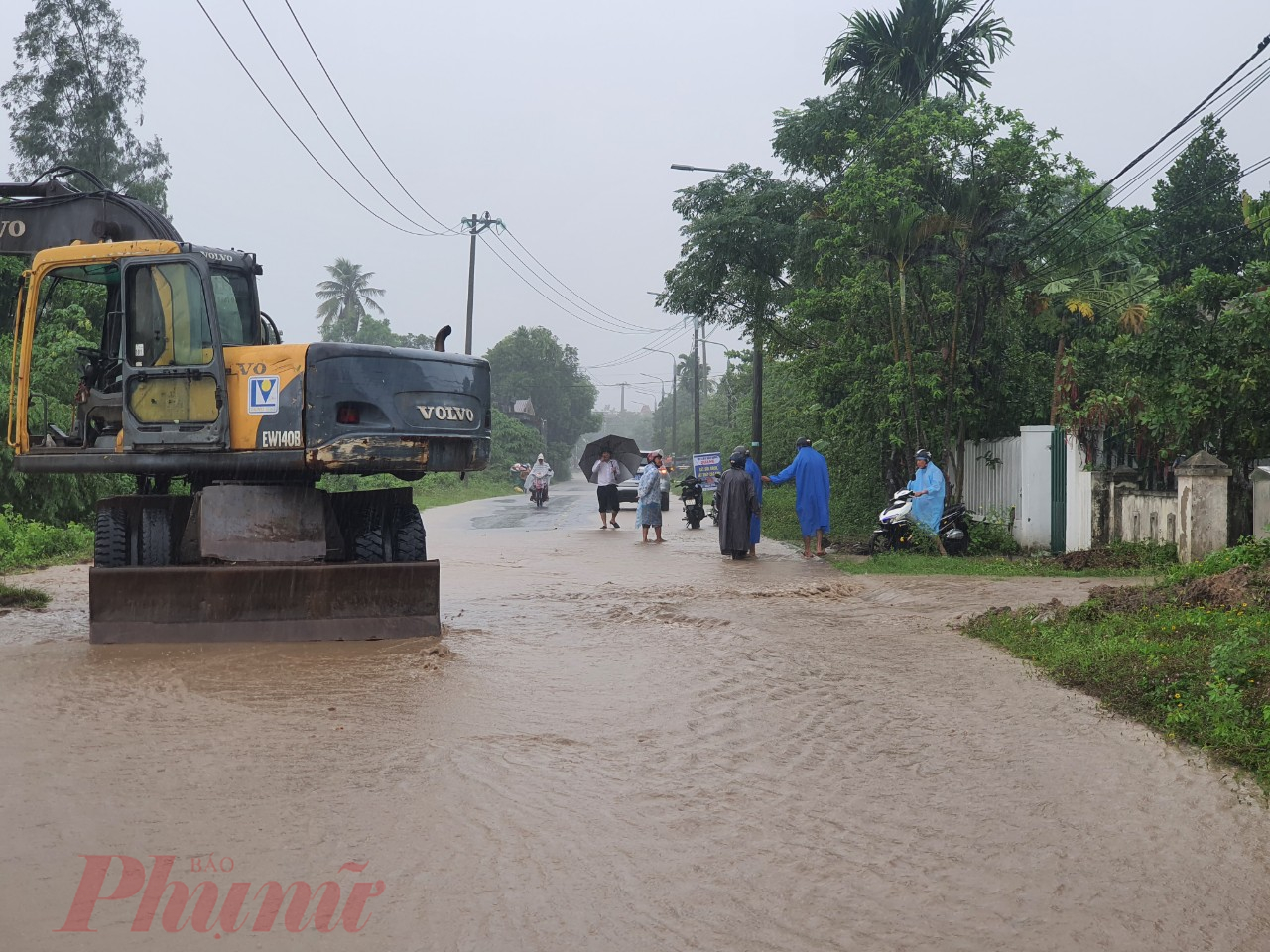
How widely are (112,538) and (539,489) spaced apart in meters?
26.6

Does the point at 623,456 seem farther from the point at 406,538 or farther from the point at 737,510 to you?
the point at 406,538

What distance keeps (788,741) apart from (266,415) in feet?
16.3

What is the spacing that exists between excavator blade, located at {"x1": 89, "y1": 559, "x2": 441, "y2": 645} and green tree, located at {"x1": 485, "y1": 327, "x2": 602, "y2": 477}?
77.7m

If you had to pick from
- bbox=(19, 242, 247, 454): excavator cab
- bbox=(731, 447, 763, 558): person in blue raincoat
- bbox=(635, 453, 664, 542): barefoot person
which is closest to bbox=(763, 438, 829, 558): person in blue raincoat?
bbox=(731, 447, 763, 558): person in blue raincoat

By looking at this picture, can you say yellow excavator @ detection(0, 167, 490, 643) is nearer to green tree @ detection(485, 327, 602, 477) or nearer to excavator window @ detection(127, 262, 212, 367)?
excavator window @ detection(127, 262, 212, 367)

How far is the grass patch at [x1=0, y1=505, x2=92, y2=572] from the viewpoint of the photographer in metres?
16.5

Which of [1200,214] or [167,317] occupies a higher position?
[1200,214]

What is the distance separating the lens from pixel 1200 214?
36.2m

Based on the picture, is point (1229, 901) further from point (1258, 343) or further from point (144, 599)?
point (1258, 343)

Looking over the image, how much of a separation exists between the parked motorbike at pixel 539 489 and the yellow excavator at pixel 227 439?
26270mm

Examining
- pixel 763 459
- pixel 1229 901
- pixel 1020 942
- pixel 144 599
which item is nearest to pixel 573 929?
pixel 1020 942

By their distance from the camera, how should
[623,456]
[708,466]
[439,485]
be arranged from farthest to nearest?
1. [439,485]
2. [708,466]
3. [623,456]

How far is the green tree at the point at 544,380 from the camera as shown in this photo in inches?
3529

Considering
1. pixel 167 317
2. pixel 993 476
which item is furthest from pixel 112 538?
pixel 993 476
